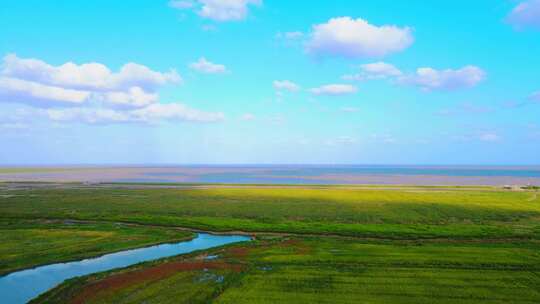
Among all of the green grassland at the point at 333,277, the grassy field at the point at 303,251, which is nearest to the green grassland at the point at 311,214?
the grassy field at the point at 303,251

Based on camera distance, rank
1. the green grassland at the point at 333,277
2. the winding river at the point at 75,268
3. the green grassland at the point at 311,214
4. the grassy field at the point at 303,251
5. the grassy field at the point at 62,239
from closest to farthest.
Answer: the green grassland at the point at 333,277
the grassy field at the point at 303,251
the winding river at the point at 75,268
the grassy field at the point at 62,239
the green grassland at the point at 311,214

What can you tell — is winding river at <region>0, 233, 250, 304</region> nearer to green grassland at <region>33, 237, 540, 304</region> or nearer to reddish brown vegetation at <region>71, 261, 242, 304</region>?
green grassland at <region>33, 237, 540, 304</region>

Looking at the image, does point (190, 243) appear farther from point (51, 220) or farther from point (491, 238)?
point (491, 238)

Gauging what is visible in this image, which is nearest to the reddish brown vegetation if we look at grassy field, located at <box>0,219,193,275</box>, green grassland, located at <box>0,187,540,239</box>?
grassy field, located at <box>0,219,193,275</box>

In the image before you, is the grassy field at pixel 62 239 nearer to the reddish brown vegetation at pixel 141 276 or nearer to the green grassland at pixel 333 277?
the green grassland at pixel 333 277

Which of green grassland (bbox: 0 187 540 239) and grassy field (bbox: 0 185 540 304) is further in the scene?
green grassland (bbox: 0 187 540 239)
